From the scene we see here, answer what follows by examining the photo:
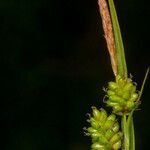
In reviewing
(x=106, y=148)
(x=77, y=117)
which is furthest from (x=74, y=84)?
(x=106, y=148)

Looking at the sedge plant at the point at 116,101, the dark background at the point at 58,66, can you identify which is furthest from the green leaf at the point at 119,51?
the dark background at the point at 58,66

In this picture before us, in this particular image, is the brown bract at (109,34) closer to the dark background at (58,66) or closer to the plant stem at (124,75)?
the plant stem at (124,75)

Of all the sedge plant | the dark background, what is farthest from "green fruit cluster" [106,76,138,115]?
the dark background

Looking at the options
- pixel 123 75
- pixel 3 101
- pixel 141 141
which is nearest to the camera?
pixel 123 75

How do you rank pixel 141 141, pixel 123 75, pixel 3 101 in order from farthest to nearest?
1. pixel 3 101
2. pixel 141 141
3. pixel 123 75

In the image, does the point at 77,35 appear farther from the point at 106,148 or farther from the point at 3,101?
the point at 106,148

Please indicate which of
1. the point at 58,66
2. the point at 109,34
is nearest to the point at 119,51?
the point at 109,34

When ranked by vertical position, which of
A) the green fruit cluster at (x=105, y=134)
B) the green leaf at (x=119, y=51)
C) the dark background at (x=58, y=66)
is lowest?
the green fruit cluster at (x=105, y=134)
